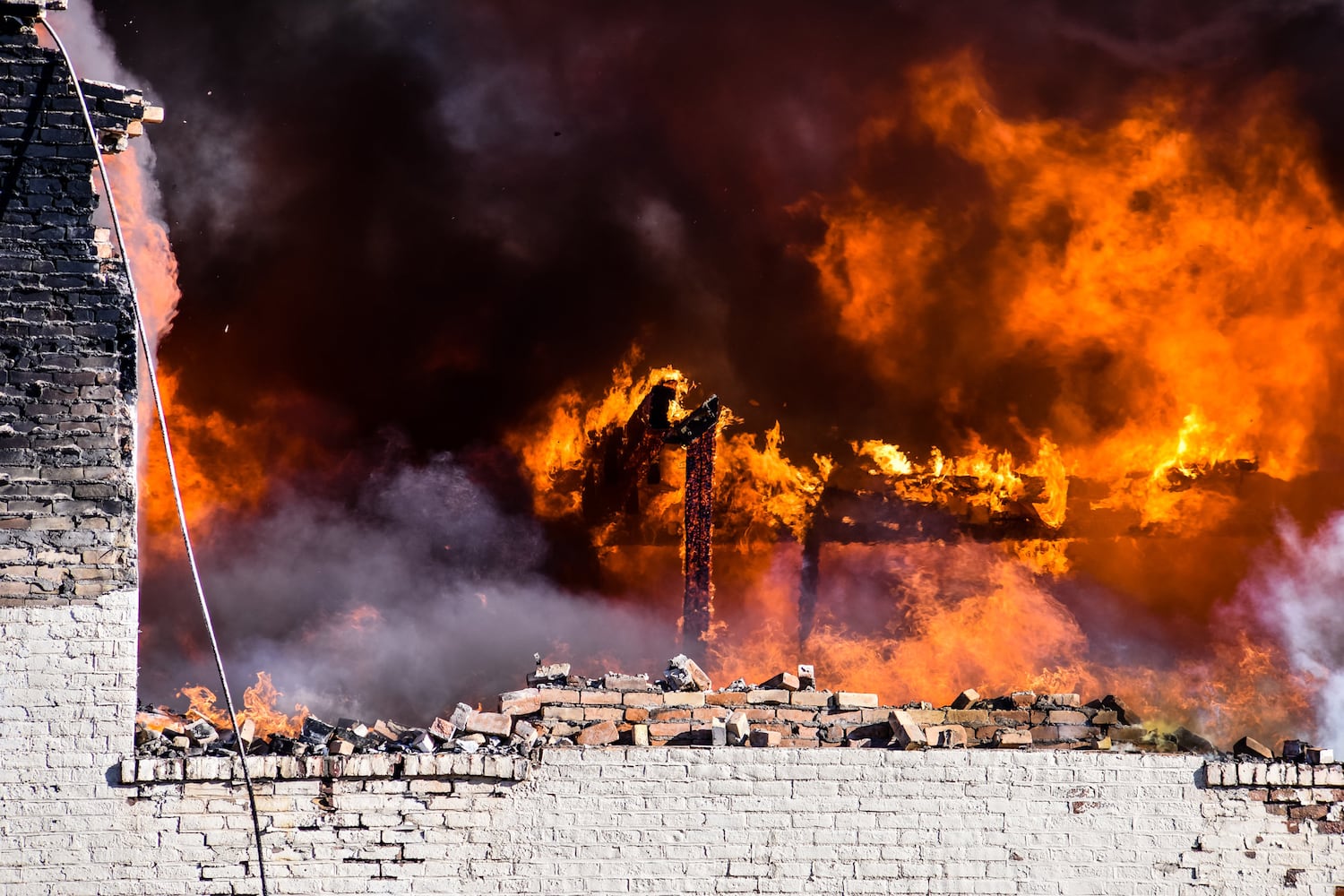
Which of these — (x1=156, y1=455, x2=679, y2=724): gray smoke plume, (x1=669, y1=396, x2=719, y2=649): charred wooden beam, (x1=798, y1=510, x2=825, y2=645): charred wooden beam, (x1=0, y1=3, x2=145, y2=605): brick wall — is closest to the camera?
(x1=0, y1=3, x2=145, y2=605): brick wall

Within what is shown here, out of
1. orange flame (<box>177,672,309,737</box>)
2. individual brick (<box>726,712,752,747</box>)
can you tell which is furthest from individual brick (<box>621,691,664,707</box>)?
orange flame (<box>177,672,309,737</box>)

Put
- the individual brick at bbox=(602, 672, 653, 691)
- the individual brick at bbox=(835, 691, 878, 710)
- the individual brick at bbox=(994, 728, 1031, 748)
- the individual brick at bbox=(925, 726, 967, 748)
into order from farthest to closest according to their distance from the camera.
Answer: the individual brick at bbox=(602, 672, 653, 691), the individual brick at bbox=(835, 691, 878, 710), the individual brick at bbox=(994, 728, 1031, 748), the individual brick at bbox=(925, 726, 967, 748)

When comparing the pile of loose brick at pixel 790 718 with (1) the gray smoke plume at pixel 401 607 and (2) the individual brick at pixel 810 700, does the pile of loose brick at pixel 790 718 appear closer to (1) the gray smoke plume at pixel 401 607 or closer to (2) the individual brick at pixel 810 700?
(2) the individual brick at pixel 810 700

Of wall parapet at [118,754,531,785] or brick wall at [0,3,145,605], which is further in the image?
brick wall at [0,3,145,605]

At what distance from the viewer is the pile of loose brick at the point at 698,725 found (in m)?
9.69

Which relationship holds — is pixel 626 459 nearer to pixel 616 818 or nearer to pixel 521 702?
pixel 521 702

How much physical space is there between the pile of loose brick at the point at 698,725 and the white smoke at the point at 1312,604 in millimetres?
10514

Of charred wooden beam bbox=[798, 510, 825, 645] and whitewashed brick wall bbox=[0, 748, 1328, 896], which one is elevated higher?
charred wooden beam bbox=[798, 510, 825, 645]

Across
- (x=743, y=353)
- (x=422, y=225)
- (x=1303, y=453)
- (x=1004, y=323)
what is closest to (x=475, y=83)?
(x=422, y=225)

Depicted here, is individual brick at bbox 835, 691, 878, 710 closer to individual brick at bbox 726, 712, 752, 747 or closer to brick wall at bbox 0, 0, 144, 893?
individual brick at bbox 726, 712, 752, 747

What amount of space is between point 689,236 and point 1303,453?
33.8 feet

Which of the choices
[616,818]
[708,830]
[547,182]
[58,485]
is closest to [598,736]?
[616,818]

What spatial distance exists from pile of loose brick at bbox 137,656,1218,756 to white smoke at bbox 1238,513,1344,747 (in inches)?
414

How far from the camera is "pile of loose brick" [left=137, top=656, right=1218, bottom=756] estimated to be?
9.69 meters
